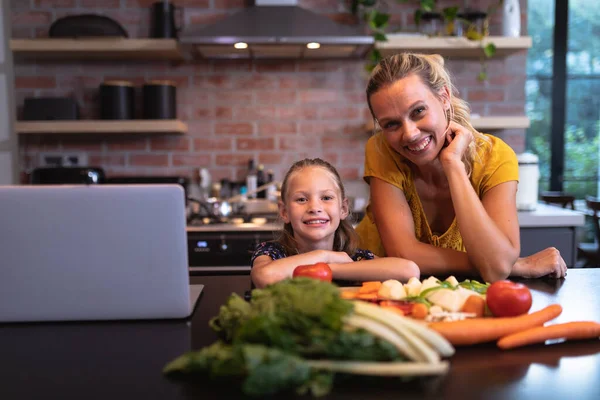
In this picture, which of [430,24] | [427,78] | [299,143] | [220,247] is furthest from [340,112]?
[427,78]

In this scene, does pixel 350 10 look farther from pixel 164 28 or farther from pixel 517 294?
pixel 517 294

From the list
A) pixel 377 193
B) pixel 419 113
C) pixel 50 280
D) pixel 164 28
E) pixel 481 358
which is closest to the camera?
pixel 481 358

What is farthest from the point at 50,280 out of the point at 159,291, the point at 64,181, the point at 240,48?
the point at 240,48

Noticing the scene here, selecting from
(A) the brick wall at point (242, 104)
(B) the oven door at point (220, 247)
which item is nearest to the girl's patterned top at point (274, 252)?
(B) the oven door at point (220, 247)

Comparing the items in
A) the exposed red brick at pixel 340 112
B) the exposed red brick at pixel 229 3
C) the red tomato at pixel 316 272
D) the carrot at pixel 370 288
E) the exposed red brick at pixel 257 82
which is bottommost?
the carrot at pixel 370 288

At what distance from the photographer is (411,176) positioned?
1.60m

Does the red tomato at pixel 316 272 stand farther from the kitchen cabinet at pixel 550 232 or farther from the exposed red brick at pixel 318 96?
the exposed red brick at pixel 318 96

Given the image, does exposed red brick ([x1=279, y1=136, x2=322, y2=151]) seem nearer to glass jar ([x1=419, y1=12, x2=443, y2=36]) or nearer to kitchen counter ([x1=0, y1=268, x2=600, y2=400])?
glass jar ([x1=419, y1=12, x2=443, y2=36])

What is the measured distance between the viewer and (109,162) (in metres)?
3.07

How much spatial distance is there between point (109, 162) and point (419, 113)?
221 centimetres

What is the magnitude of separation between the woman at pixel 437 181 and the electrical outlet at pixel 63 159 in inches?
79.9

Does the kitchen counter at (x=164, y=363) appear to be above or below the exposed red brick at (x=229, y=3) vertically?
below

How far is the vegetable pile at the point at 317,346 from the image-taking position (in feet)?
2.05

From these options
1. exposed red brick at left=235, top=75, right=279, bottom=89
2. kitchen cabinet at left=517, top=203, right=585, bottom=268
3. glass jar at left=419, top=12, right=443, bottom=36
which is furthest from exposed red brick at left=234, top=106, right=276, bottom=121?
kitchen cabinet at left=517, top=203, right=585, bottom=268
